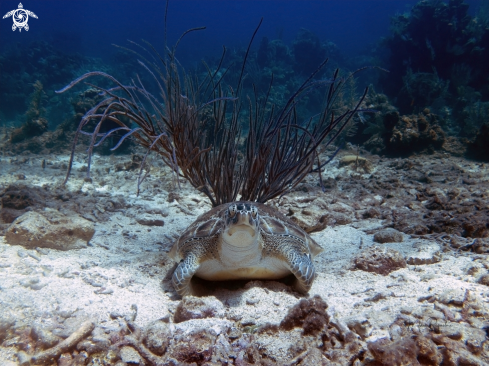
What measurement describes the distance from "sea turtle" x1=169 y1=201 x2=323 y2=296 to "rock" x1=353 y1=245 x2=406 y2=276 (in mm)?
506

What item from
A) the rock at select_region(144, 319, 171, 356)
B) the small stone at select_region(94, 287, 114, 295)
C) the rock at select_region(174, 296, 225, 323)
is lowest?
the small stone at select_region(94, 287, 114, 295)

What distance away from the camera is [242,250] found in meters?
2.27

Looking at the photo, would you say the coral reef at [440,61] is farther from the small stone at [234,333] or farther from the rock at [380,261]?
the small stone at [234,333]

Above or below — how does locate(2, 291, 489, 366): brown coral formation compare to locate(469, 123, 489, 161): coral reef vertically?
below

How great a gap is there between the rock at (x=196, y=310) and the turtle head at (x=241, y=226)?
0.52 m

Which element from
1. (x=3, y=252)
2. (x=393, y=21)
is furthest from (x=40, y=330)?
(x=393, y=21)

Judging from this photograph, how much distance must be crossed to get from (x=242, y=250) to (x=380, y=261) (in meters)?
1.29

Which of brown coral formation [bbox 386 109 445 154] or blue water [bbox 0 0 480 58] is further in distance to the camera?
blue water [bbox 0 0 480 58]

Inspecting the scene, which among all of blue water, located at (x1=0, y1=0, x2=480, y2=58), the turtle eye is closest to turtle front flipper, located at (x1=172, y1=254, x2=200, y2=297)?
the turtle eye

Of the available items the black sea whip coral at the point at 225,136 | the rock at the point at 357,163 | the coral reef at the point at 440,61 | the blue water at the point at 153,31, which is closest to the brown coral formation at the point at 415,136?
the rock at the point at 357,163

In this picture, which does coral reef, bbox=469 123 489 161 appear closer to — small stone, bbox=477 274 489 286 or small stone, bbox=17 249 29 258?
small stone, bbox=477 274 489 286

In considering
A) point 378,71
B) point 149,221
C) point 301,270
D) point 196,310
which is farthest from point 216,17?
point 196,310

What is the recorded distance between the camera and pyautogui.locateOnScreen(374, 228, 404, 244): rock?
3057 millimetres

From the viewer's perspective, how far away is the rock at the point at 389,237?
306 cm
